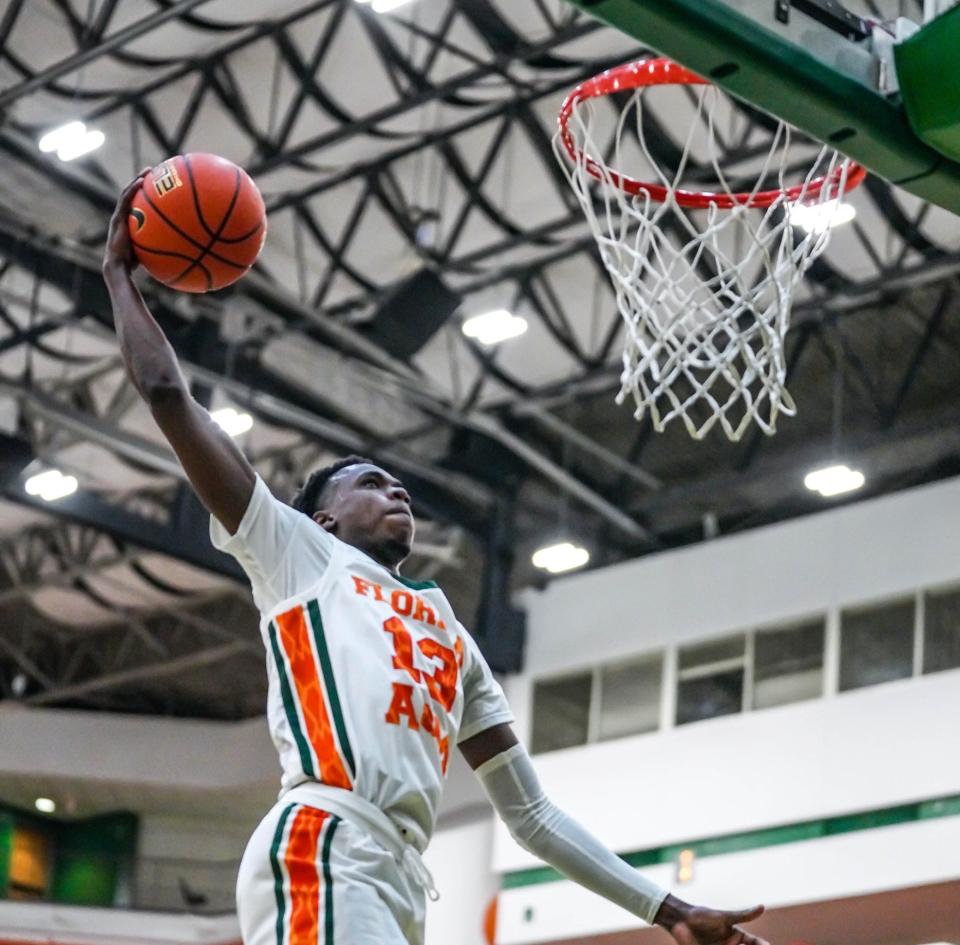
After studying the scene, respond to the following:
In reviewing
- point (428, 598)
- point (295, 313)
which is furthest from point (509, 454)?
point (428, 598)

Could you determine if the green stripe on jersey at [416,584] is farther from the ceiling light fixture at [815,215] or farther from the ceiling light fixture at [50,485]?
the ceiling light fixture at [50,485]

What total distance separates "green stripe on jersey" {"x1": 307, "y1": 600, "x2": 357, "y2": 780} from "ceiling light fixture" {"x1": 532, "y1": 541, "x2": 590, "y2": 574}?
15.9 m

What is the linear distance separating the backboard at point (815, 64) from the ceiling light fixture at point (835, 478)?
11.9 m

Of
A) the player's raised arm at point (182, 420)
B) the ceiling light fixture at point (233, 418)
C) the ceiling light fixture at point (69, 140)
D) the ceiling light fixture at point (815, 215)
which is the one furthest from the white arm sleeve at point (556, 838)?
the ceiling light fixture at point (233, 418)

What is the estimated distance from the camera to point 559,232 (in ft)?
61.2

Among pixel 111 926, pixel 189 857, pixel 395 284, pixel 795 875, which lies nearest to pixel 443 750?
pixel 795 875

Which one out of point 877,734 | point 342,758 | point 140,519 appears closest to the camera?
point 342,758

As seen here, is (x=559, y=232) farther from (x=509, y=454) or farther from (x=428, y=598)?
(x=428, y=598)

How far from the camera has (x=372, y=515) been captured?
4.64m

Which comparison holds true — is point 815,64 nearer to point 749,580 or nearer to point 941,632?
point 941,632

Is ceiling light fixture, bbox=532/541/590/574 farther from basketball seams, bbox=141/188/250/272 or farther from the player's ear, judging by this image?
the player's ear

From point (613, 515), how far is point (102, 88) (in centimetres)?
775

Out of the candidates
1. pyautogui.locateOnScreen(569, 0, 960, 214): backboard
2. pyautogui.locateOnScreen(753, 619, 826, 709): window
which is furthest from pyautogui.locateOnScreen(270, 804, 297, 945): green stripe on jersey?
pyautogui.locateOnScreen(753, 619, 826, 709): window

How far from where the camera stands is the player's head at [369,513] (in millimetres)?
4621
